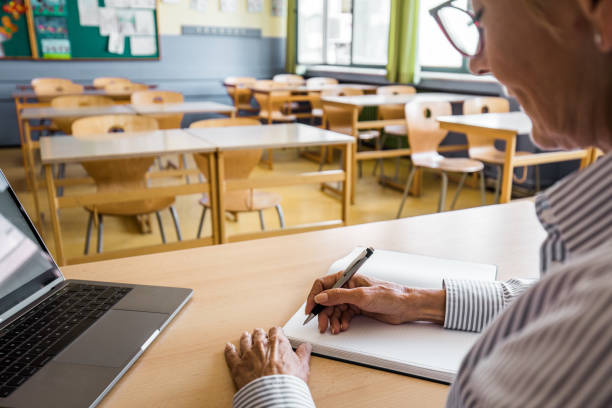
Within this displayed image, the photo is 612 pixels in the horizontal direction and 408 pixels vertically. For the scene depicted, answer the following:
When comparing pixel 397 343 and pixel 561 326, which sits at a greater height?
pixel 561 326

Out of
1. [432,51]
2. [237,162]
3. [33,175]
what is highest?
[432,51]

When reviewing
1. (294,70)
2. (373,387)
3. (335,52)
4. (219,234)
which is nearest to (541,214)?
(373,387)

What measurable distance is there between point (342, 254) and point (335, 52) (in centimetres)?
636

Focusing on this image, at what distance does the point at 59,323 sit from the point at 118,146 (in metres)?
1.74

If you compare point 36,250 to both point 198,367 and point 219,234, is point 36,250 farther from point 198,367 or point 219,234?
point 219,234

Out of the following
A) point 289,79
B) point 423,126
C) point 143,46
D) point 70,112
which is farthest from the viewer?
point 289,79

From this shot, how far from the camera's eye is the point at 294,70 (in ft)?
24.8

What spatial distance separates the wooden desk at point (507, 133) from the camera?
2.66 m

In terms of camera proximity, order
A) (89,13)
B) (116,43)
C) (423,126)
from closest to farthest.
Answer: (423,126) → (89,13) → (116,43)

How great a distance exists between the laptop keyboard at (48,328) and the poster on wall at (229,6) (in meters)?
7.03

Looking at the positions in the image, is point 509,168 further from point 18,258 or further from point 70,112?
A: point 70,112

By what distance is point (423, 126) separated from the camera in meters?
3.49

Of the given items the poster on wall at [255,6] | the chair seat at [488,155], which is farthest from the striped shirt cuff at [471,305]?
the poster on wall at [255,6]

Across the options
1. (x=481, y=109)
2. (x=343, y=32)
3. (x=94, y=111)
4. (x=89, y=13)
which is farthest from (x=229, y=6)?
(x=481, y=109)
